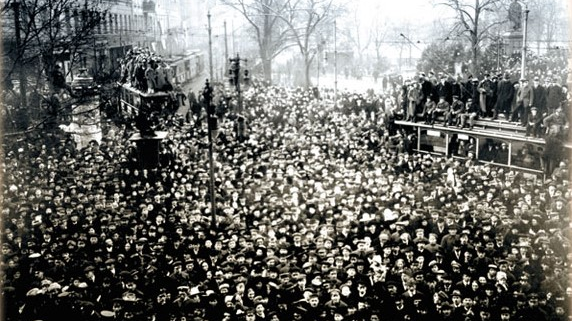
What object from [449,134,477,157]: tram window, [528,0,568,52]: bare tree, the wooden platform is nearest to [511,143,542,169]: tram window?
the wooden platform

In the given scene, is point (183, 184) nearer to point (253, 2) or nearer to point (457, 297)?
point (457, 297)

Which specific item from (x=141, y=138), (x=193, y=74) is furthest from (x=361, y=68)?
(x=141, y=138)

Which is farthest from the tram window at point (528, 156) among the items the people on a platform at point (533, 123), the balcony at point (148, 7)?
the balcony at point (148, 7)

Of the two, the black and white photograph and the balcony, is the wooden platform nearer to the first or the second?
the black and white photograph

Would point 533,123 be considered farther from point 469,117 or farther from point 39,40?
point 39,40

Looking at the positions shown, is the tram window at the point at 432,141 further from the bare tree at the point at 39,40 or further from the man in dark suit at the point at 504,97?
the bare tree at the point at 39,40
